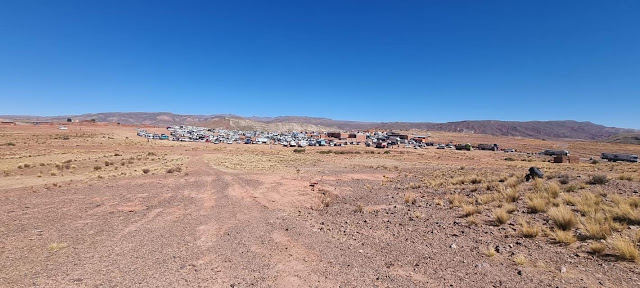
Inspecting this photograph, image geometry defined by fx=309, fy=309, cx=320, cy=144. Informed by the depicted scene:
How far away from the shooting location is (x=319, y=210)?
41.2ft

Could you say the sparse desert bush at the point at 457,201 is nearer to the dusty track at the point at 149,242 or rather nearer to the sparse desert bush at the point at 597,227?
the sparse desert bush at the point at 597,227

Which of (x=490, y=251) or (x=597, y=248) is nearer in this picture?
(x=597, y=248)

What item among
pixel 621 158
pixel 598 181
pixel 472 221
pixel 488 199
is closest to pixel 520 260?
pixel 472 221

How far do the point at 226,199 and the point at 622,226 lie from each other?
13.7 meters

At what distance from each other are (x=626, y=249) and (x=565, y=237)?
121 cm

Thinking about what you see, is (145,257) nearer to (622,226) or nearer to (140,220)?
(140,220)

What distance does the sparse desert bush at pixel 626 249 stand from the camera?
590 cm

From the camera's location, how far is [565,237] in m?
7.16

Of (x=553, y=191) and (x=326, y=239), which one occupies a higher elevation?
(x=553, y=191)

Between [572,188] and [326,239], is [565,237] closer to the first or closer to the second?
[326,239]

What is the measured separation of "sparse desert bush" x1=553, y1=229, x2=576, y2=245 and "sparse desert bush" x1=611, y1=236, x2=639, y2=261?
73 centimetres

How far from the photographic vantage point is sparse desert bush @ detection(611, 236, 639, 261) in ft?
19.4

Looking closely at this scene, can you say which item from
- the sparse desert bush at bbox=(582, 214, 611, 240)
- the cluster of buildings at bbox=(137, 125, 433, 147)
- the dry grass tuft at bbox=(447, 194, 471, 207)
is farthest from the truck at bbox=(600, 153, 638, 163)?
the sparse desert bush at bbox=(582, 214, 611, 240)

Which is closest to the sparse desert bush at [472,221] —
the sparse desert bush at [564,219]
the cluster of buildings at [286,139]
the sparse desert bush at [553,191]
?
the sparse desert bush at [564,219]
